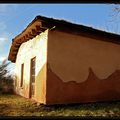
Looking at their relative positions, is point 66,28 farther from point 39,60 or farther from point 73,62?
point 39,60

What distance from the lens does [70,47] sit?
33.1 ft

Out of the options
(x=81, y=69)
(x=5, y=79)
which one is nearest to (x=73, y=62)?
(x=81, y=69)

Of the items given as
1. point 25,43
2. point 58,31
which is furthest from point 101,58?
point 25,43

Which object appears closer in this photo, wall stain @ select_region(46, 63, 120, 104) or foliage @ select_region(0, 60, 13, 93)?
wall stain @ select_region(46, 63, 120, 104)

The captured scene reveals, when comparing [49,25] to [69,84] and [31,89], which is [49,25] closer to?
[69,84]

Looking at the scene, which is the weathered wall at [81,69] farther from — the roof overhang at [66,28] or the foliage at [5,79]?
the foliage at [5,79]

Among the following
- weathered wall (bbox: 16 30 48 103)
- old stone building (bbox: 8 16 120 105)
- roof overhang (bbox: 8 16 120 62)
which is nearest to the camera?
roof overhang (bbox: 8 16 120 62)

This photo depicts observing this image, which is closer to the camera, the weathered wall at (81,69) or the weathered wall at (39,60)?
the weathered wall at (81,69)

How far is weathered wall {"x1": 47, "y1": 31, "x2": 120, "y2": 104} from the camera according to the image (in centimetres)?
961

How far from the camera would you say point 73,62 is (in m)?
10.1

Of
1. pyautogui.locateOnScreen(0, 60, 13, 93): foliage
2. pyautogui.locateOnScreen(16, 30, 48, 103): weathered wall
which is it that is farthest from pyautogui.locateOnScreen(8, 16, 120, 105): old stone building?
pyautogui.locateOnScreen(0, 60, 13, 93): foliage

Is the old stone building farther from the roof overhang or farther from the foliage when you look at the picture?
the foliage

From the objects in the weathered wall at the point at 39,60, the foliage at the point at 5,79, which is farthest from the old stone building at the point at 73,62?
the foliage at the point at 5,79

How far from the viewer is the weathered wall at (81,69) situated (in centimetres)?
961
